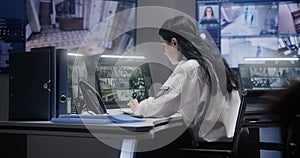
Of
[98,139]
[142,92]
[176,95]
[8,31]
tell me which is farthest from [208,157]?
[8,31]

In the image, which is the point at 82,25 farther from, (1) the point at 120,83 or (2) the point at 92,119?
(2) the point at 92,119

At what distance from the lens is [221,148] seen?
1.90 metres

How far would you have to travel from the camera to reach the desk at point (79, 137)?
1.41m

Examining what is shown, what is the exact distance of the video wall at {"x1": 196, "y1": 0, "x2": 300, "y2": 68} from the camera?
3.73 metres

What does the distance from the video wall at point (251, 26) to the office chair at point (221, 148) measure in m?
2.03

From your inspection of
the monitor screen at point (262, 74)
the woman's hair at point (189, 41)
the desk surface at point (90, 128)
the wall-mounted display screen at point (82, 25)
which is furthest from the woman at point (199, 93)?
the wall-mounted display screen at point (82, 25)

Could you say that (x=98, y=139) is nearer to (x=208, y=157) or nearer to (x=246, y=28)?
(x=208, y=157)

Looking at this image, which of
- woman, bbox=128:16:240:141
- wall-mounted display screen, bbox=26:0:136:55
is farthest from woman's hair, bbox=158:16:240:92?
wall-mounted display screen, bbox=26:0:136:55

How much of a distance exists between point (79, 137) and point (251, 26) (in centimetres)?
273

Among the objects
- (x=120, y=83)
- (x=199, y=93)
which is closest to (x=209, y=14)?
(x=120, y=83)

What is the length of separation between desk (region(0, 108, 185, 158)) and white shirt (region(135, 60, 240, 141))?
0.17 metres

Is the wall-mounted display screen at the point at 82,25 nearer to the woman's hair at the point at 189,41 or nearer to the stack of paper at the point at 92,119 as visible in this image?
the woman's hair at the point at 189,41

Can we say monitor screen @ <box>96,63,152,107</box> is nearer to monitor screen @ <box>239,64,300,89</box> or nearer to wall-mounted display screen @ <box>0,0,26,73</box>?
monitor screen @ <box>239,64,300,89</box>

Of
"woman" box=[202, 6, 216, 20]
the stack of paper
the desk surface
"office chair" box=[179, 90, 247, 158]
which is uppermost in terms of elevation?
"woman" box=[202, 6, 216, 20]
